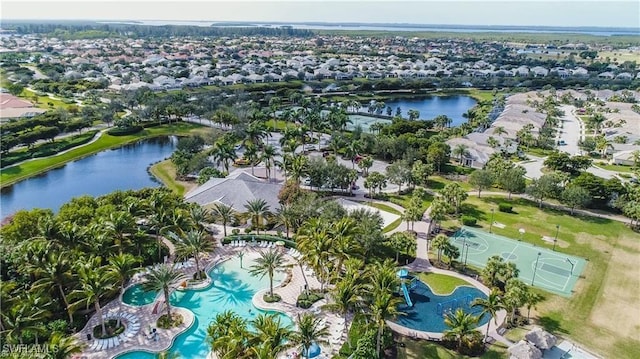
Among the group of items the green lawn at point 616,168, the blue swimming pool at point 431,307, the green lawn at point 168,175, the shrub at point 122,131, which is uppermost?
the shrub at point 122,131

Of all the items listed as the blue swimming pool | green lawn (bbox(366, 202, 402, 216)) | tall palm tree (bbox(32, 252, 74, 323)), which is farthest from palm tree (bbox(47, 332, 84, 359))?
green lawn (bbox(366, 202, 402, 216))

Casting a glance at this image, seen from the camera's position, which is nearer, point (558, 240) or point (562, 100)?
point (558, 240)

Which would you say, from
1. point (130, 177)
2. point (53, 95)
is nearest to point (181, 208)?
point (130, 177)

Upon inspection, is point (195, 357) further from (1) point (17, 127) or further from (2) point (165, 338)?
(1) point (17, 127)

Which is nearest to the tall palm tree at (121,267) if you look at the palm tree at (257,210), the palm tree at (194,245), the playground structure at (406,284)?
the palm tree at (194,245)

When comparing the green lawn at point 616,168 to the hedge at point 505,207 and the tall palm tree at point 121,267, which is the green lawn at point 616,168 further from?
the tall palm tree at point 121,267

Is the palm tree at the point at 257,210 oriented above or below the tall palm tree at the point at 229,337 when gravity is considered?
below

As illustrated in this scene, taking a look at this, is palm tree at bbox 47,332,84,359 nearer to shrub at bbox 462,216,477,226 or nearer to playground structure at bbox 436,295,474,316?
playground structure at bbox 436,295,474,316

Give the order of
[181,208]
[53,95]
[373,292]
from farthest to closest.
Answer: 1. [53,95]
2. [181,208]
3. [373,292]
